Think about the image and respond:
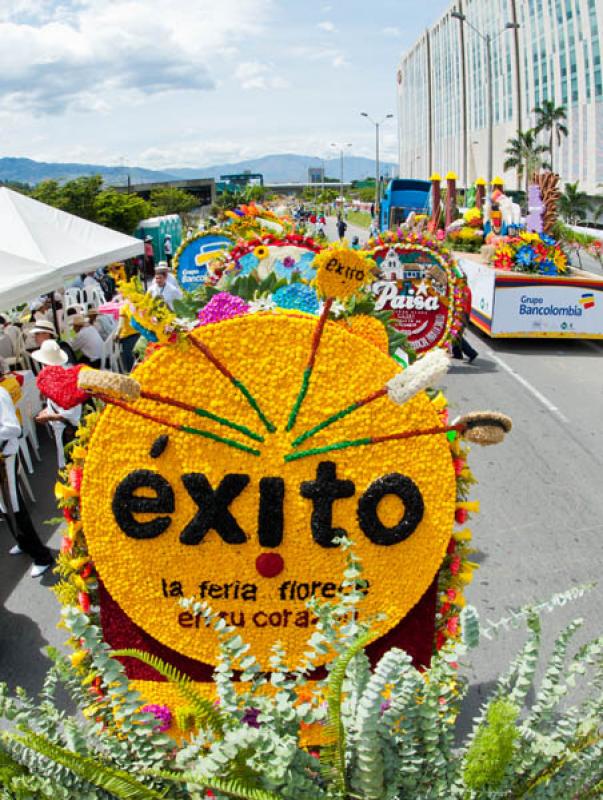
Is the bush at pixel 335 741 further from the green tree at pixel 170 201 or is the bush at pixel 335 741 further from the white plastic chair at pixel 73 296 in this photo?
the green tree at pixel 170 201

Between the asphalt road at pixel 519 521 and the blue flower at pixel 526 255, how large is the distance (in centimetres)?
253

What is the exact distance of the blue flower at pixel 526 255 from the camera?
41.1 feet

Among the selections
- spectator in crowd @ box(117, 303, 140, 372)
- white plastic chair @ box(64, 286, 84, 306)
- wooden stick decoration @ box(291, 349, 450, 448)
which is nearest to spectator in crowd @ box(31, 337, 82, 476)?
wooden stick decoration @ box(291, 349, 450, 448)

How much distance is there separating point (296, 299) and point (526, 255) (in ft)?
34.1

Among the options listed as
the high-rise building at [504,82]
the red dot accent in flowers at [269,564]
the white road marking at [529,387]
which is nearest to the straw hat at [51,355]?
the red dot accent in flowers at [269,564]

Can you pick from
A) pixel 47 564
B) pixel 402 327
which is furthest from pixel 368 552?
pixel 402 327

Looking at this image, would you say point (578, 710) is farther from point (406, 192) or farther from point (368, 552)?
point (406, 192)

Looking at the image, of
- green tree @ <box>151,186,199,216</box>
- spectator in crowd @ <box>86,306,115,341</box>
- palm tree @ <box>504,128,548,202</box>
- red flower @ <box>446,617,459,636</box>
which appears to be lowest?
red flower @ <box>446,617,459,636</box>

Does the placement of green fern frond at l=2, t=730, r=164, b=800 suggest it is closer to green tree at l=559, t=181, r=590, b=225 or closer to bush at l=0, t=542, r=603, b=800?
bush at l=0, t=542, r=603, b=800

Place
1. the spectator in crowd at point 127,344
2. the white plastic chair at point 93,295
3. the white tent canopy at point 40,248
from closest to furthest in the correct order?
the white tent canopy at point 40,248
the spectator in crowd at point 127,344
the white plastic chair at point 93,295

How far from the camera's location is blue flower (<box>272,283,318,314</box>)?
308 centimetres

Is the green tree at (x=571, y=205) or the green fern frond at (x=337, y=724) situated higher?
the green tree at (x=571, y=205)

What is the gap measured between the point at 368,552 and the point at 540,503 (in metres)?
4.51

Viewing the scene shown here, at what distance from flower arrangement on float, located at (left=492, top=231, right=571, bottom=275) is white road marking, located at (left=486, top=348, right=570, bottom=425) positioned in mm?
1537
